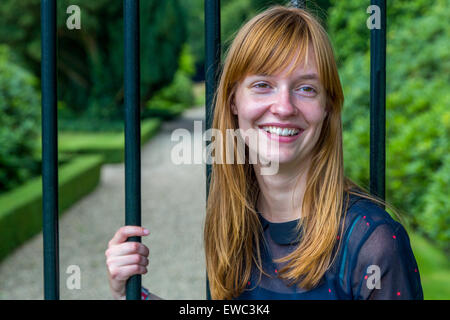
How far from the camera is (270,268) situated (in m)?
1.29

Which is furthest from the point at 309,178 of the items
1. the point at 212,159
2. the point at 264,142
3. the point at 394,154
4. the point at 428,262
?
the point at 394,154

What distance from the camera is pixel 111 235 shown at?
261 inches

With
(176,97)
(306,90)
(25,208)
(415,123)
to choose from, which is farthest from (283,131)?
(176,97)

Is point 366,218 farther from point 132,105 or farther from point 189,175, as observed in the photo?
point 189,175

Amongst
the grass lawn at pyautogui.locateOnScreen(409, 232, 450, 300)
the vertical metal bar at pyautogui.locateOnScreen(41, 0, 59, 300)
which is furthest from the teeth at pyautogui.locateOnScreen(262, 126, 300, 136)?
the grass lawn at pyautogui.locateOnScreen(409, 232, 450, 300)

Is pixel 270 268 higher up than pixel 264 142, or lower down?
lower down

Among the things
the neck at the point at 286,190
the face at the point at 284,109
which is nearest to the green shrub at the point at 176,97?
the neck at the point at 286,190

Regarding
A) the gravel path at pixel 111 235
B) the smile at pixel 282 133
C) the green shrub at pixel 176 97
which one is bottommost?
the gravel path at pixel 111 235

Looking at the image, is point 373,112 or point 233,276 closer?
point 373,112

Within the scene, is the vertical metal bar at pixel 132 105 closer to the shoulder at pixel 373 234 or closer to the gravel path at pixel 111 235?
the shoulder at pixel 373 234

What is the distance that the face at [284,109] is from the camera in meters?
1.16

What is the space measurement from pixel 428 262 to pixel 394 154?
3.89 feet

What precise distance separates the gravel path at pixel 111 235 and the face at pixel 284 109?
1385mm
